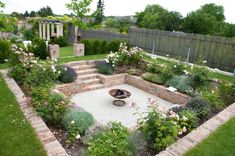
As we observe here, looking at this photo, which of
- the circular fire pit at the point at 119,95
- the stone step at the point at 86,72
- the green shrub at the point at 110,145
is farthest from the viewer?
the stone step at the point at 86,72

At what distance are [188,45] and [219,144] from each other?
8011mm

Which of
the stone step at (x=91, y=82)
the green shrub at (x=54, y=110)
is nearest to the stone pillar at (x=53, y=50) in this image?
the stone step at (x=91, y=82)

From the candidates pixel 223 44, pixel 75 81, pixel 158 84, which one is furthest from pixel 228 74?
pixel 75 81

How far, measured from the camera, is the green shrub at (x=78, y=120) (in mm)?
3820

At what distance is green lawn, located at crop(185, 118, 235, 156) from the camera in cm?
329

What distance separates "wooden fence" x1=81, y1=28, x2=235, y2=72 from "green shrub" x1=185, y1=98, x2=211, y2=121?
557 centimetres

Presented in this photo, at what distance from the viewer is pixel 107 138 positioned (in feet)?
10.4

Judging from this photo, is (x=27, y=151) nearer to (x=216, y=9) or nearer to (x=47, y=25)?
(x=47, y=25)

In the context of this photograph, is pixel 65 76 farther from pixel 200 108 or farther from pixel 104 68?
pixel 200 108

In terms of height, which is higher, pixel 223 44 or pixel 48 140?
pixel 223 44

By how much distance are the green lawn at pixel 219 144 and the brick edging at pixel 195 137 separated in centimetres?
8

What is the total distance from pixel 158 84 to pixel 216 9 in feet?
151

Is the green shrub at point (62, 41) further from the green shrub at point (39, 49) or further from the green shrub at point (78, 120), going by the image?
the green shrub at point (78, 120)

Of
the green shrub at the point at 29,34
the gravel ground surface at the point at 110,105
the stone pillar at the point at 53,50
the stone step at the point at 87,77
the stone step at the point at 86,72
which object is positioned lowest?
the gravel ground surface at the point at 110,105
